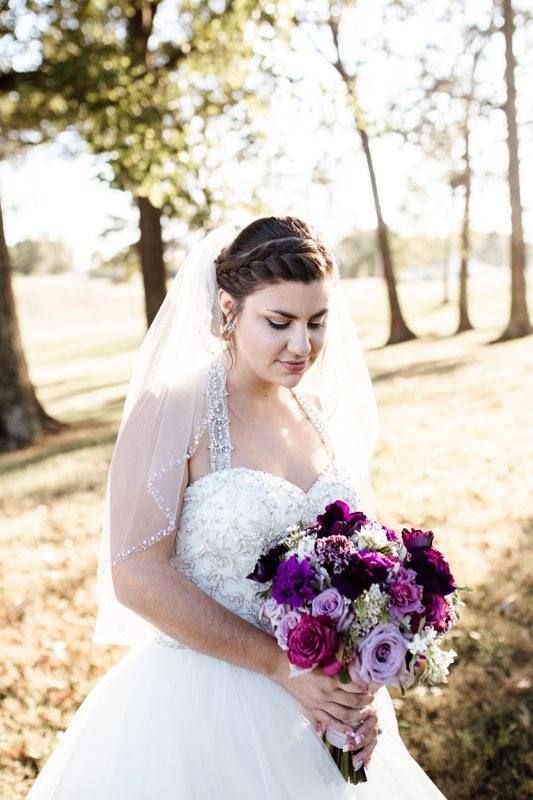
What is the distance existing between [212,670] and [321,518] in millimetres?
694

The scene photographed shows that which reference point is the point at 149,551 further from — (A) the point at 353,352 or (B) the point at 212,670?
(A) the point at 353,352

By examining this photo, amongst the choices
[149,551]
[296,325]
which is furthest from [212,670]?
[296,325]

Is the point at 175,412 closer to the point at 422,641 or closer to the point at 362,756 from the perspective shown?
the point at 422,641

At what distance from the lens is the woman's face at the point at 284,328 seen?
2.73 metres

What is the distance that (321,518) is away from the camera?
250cm

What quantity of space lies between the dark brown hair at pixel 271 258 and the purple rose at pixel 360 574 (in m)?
1.00

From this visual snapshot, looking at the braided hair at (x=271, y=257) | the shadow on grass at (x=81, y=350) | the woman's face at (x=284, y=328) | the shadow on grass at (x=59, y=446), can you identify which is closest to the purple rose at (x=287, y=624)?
the woman's face at (x=284, y=328)

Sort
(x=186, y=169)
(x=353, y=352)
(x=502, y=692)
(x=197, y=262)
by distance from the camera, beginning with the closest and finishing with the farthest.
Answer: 1. (x=197, y=262)
2. (x=353, y=352)
3. (x=502, y=692)
4. (x=186, y=169)

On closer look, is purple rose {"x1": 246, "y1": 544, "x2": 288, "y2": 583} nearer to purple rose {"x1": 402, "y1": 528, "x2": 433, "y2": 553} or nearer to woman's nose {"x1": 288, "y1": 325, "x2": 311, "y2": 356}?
purple rose {"x1": 402, "y1": 528, "x2": 433, "y2": 553}

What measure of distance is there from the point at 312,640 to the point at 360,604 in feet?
0.55

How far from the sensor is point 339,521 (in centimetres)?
246

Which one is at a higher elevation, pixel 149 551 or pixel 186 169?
pixel 186 169

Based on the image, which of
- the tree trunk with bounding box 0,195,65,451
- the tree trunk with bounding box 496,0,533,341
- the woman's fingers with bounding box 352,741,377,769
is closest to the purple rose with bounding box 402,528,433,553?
the woman's fingers with bounding box 352,741,377,769

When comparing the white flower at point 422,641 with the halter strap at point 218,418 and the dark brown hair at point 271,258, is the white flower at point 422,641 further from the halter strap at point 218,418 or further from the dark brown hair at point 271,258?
the dark brown hair at point 271,258
